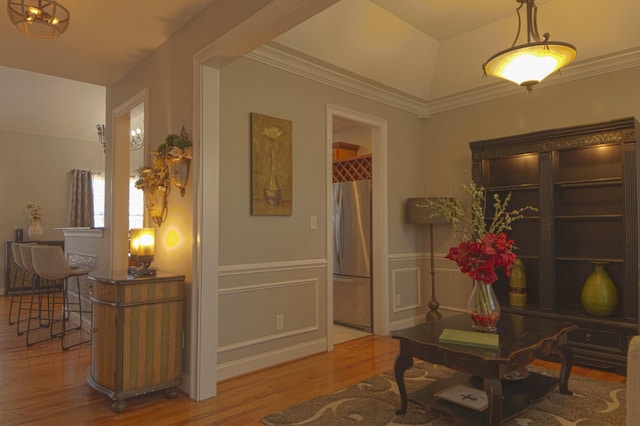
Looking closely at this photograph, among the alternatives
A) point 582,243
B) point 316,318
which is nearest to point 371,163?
point 316,318

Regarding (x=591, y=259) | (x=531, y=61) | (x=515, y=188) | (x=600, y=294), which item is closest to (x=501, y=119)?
(x=515, y=188)

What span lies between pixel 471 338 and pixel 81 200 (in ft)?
26.1

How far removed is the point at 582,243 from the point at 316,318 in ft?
8.65

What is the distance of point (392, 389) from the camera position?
3.05 meters

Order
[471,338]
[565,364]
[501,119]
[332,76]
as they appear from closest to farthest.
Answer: [471,338], [565,364], [332,76], [501,119]

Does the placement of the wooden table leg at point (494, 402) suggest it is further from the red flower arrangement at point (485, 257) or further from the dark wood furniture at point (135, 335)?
the dark wood furniture at point (135, 335)

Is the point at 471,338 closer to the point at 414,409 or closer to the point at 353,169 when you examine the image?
the point at 414,409

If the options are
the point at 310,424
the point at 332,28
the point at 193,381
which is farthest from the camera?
the point at 332,28

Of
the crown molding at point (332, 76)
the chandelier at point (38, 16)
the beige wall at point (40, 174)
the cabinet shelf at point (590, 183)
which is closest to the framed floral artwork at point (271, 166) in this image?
the crown molding at point (332, 76)

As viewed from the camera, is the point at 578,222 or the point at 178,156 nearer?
the point at 178,156

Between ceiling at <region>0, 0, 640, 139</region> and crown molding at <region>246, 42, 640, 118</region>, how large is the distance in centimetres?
2

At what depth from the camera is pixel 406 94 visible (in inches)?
189

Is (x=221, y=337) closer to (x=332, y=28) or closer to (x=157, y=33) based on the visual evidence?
(x=157, y=33)

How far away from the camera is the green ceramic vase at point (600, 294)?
355 cm
